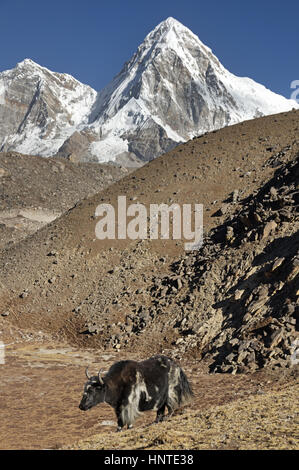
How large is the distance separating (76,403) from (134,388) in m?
5.28

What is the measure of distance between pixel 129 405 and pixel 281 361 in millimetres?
6266

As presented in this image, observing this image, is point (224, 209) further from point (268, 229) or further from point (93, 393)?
point (93, 393)

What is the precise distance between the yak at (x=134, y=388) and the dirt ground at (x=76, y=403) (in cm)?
39

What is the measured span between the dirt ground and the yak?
1.27 feet

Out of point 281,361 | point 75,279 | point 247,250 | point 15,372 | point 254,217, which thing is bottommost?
point 15,372

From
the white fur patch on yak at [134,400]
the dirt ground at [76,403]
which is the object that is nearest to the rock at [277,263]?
the dirt ground at [76,403]

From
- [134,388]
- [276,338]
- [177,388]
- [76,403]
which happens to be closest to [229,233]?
[276,338]

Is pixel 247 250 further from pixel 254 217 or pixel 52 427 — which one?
pixel 52 427

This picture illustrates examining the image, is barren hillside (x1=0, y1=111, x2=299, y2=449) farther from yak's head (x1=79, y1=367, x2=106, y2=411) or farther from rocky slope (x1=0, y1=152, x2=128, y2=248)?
rocky slope (x1=0, y1=152, x2=128, y2=248)

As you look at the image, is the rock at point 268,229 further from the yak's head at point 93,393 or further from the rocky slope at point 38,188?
the rocky slope at point 38,188

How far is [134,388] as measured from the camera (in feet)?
27.7

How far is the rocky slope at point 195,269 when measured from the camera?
16.1 metres

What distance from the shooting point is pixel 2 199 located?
203ft
